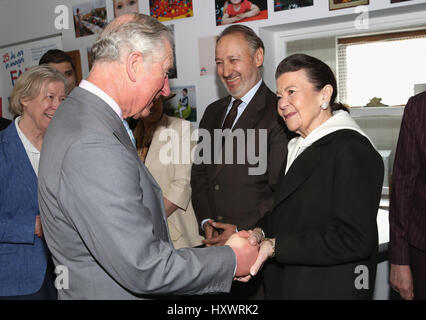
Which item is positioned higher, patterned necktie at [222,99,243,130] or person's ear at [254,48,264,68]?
person's ear at [254,48,264,68]

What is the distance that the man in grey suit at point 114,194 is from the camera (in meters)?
1.00

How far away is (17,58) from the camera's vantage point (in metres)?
4.40

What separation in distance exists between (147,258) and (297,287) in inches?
28.9

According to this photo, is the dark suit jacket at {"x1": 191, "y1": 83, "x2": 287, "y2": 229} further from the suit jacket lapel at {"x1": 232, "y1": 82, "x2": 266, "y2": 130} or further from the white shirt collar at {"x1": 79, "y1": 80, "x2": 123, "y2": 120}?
the white shirt collar at {"x1": 79, "y1": 80, "x2": 123, "y2": 120}

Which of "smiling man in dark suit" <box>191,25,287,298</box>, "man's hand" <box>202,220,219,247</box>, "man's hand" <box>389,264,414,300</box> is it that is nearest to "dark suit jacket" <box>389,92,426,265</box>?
"man's hand" <box>389,264,414,300</box>

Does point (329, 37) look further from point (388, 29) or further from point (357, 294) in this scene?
point (357, 294)

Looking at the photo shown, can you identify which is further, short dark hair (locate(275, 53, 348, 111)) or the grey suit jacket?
short dark hair (locate(275, 53, 348, 111))

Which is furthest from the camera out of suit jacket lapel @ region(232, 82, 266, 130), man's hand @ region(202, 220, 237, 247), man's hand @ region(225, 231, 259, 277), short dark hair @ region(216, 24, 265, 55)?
short dark hair @ region(216, 24, 265, 55)

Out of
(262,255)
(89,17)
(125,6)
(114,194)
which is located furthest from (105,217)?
(89,17)

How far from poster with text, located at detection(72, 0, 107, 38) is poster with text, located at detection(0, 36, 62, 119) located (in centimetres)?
37

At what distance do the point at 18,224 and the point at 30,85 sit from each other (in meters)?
0.71

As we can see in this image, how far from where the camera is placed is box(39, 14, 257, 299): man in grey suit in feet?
3.28

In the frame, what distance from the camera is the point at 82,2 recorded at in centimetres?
369

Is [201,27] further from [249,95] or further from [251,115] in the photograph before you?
[251,115]
